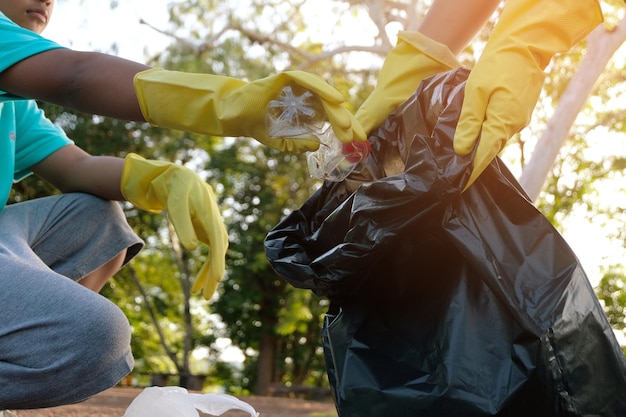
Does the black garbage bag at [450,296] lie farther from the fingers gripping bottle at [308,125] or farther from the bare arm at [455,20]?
the bare arm at [455,20]

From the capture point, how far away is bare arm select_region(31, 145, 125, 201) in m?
2.31

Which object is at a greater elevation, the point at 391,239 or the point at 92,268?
the point at 391,239

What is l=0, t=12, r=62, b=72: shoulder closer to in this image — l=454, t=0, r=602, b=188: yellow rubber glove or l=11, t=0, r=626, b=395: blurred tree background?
l=454, t=0, r=602, b=188: yellow rubber glove

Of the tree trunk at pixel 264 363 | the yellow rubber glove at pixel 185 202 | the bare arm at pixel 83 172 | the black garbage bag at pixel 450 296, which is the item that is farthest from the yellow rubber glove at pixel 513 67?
the tree trunk at pixel 264 363

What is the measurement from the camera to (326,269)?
1.58 m

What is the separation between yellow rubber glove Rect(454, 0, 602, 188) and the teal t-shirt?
37.5 inches

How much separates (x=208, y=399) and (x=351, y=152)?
77cm

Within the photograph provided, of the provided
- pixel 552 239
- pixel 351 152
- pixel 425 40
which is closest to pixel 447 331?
pixel 552 239

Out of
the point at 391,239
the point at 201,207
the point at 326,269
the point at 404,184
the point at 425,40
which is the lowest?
the point at 201,207

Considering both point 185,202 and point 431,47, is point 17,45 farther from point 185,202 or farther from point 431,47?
point 431,47

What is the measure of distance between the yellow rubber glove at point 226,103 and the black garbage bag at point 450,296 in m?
0.16

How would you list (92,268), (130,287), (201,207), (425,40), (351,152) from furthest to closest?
(130,287) < (92,268) < (201,207) < (425,40) < (351,152)

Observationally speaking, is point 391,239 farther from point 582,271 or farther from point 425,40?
point 425,40

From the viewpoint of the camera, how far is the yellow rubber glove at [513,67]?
149 cm
